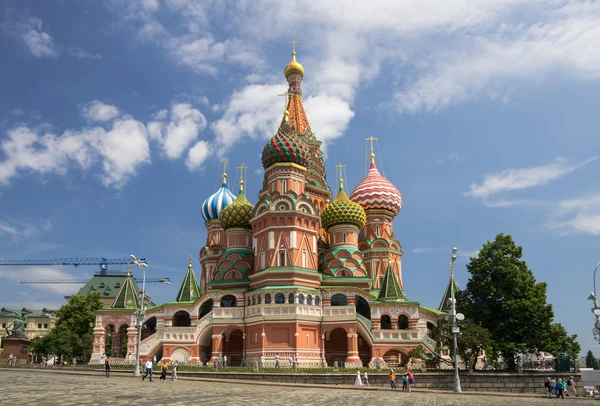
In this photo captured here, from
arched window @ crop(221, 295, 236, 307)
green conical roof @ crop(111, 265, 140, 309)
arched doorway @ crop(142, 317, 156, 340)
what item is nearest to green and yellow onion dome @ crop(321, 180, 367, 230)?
arched window @ crop(221, 295, 236, 307)

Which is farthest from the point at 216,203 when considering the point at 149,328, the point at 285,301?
the point at 285,301

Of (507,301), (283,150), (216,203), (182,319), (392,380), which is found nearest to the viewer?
(392,380)

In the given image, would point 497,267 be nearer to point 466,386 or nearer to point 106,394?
point 466,386

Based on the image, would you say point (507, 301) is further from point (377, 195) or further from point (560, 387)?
point (377, 195)

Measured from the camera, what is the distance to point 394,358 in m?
40.6

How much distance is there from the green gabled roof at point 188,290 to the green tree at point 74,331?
11.3 meters

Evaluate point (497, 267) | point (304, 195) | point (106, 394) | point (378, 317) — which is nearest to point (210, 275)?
point (304, 195)

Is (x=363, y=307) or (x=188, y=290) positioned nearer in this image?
(x=363, y=307)

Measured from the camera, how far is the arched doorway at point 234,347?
4338cm

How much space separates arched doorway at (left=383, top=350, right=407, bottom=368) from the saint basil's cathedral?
79 mm

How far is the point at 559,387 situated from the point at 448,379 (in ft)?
20.1

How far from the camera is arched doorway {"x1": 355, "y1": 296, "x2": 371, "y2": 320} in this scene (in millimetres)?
44031

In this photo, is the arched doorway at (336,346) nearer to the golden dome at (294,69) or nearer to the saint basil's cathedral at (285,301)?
the saint basil's cathedral at (285,301)

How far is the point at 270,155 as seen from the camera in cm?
4653
